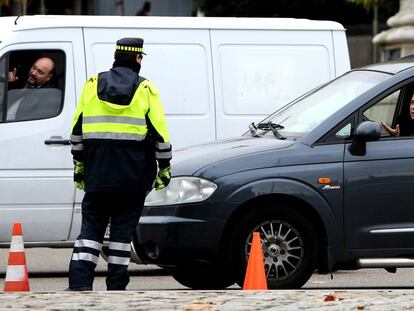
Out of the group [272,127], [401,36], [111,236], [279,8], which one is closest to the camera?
[111,236]

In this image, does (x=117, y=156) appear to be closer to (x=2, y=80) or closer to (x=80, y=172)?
(x=80, y=172)

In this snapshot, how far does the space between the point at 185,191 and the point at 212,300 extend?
1.91m

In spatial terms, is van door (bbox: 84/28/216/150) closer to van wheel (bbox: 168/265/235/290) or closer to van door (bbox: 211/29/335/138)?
van door (bbox: 211/29/335/138)

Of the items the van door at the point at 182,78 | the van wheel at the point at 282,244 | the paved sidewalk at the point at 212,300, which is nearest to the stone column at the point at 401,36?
the van door at the point at 182,78

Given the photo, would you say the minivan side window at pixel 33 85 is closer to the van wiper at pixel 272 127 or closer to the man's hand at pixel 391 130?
the van wiper at pixel 272 127

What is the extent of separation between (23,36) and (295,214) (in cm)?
351

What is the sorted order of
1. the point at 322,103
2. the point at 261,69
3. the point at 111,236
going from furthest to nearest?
the point at 261,69 → the point at 322,103 → the point at 111,236

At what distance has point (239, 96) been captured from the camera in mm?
13102

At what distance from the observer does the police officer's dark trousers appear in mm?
9586

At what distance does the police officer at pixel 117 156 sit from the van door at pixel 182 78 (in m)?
3.19

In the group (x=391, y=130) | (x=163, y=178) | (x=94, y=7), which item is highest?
(x=94, y=7)

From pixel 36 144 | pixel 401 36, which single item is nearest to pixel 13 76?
pixel 36 144

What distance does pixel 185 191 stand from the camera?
10133mm

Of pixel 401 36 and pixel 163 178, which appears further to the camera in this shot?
pixel 401 36
